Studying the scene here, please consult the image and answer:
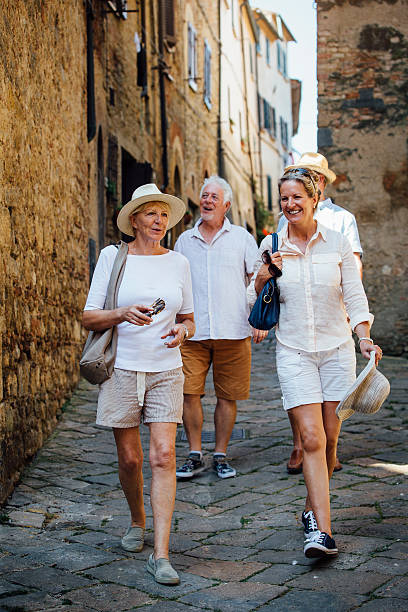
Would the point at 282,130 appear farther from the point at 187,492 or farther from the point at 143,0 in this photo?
the point at 187,492

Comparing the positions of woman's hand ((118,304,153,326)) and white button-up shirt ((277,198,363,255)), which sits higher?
white button-up shirt ((277,198,363,255))

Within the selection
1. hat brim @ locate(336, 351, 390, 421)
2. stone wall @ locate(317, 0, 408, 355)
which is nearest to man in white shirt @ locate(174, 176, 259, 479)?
hat brim @ locate(336, 351, 390, 421)

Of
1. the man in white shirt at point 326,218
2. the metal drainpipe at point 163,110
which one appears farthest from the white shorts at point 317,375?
the metal drainpipe at point 163,110

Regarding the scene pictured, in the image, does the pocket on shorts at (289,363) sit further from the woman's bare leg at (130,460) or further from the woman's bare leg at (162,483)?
the woman's bare leg at (130,460)

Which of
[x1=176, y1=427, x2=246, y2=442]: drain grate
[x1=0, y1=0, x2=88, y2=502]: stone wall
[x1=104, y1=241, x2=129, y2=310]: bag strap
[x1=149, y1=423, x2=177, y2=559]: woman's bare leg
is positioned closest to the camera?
[x1=149, y1=423, x2=177, y2=559]: woman's bare leg

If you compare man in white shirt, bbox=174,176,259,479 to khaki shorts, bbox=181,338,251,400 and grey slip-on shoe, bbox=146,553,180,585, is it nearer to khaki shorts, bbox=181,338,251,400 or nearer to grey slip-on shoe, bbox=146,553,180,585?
khaki shorts, bbox=181,338,251,400

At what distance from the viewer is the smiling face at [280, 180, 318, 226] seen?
4055 millimetres

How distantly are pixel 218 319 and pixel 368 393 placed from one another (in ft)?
6.11

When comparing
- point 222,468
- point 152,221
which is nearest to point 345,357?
point 152,221

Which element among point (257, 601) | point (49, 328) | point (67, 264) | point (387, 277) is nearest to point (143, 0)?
point (387, 277)

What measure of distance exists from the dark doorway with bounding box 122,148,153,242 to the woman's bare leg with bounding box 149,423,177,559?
31.9ft

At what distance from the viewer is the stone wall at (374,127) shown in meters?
12.0

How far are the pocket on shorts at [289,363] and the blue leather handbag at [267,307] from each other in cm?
14

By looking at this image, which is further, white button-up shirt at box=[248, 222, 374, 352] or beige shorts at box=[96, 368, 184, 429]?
white button-up shirt at box=[248, 222, 374, 352]
